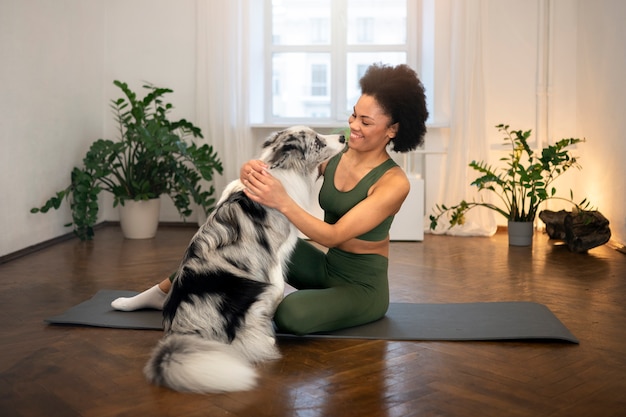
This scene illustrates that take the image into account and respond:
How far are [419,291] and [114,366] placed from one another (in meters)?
1.87

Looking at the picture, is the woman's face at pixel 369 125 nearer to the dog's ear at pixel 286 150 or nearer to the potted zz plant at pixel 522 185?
the dog's ear at pixel 286 150

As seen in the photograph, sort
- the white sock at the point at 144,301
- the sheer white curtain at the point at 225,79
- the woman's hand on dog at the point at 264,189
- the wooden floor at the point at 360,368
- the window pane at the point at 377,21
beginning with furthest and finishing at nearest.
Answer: the window pane at the point at 377,21 → the sheer white curtain at the point at 225,79 → the white sock at the point at 144,301 → the woman's hand on dog at the point at 264,189 → the wooden floor at the point at 360,368

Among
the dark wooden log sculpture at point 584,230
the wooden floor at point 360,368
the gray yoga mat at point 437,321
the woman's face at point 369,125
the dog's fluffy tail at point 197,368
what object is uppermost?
the woman's face at point 369,125

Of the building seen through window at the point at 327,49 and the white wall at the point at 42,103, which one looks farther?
the building seen through window at the point at 327,49

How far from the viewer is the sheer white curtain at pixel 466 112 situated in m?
6.30

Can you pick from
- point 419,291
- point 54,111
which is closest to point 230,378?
point 419,291

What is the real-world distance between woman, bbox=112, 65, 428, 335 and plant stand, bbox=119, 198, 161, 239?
2.79 meters

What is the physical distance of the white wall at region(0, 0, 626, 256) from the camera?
16.7 ft

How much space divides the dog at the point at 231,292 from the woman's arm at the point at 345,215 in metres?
0.07

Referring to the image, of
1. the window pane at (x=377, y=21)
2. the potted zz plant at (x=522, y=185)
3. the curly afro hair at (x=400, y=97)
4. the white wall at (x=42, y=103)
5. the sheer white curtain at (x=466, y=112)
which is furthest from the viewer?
the window pane at (x=377, y=21)

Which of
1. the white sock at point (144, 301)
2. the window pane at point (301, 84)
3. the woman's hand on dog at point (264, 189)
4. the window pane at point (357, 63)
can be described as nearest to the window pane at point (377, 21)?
the window pane at point (357, 63)

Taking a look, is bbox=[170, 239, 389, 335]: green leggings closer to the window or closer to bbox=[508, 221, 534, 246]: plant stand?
bbox=[508, 221, 534, 246]: plant stand

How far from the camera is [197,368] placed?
2.35 metres

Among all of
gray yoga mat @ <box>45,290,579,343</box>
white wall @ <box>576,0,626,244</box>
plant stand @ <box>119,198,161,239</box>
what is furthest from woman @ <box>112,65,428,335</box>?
white wall @ <box>576,0,626,244</box>
